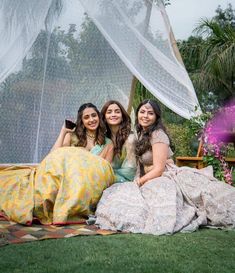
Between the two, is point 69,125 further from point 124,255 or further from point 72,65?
point 124,255

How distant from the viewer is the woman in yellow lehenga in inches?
118

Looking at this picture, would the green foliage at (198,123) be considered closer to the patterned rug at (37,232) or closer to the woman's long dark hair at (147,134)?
the woman's long dark hair at (147,134)

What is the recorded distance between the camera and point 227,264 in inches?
81.0

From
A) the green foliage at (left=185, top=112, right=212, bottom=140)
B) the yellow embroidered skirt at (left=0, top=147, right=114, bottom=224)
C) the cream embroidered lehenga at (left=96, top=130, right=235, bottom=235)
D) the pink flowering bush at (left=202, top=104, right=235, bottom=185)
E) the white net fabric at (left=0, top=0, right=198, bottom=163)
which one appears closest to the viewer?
the cream embroidered lehenga at (left=96, top=130, right=235, bottom=235)

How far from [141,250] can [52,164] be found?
3.90 ft

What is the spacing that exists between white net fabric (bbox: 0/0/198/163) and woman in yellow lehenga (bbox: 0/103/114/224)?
1275 mm

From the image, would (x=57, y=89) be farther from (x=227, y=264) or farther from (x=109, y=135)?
(x=227, y=264)

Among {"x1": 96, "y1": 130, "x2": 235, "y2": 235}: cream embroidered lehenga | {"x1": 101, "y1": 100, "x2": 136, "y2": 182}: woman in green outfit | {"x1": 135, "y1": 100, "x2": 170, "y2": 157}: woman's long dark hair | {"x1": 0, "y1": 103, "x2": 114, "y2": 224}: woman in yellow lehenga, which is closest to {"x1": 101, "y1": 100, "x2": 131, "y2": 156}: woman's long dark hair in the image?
{"x1": 101, "y1": 100, "x2": 136, "y2": 182}: woman in green outfit

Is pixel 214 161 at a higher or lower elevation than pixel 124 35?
lower

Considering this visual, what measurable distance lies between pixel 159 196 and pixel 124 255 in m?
0.90

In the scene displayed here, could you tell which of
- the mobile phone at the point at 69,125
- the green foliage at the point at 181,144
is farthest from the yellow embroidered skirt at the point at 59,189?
the green foliage at the point at 181,144

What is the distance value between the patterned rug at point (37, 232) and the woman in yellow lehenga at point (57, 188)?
0.29 ft

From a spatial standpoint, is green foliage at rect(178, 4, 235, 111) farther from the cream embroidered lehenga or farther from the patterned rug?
the patterned rug

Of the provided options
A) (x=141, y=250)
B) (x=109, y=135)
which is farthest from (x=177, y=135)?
(x=141, y=250)
